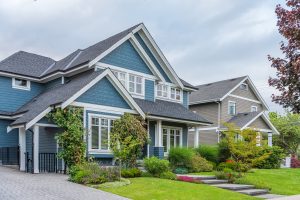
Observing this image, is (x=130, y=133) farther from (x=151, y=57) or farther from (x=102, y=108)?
(x=151, y=57)

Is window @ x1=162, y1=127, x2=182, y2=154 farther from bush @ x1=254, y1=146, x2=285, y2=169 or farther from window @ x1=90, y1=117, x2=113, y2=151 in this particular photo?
window @ x1=90, y1=117, x2=113, y2=151

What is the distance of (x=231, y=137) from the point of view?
1914 cm

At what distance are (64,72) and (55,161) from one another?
22.4 ft

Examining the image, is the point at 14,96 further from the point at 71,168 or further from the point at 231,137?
the point at 231,137

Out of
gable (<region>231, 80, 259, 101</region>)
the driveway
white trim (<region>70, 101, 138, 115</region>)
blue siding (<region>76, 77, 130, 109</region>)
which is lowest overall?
the driveway

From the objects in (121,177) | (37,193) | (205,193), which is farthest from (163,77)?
(37,193)

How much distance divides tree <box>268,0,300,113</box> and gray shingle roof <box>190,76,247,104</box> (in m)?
26.8

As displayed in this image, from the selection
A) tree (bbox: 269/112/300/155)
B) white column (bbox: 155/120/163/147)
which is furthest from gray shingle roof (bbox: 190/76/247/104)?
white column (bbox: 155/120/163/147)

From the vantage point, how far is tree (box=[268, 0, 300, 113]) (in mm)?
8141

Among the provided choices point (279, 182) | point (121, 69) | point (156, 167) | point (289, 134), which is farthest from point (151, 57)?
point (289, 134)

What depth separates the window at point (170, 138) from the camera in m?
26.9

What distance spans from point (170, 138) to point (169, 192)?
1353 cm

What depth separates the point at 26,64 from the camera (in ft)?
89.6

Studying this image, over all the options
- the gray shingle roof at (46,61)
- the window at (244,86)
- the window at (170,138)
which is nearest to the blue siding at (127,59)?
the gray shingle roof at (46,61)
